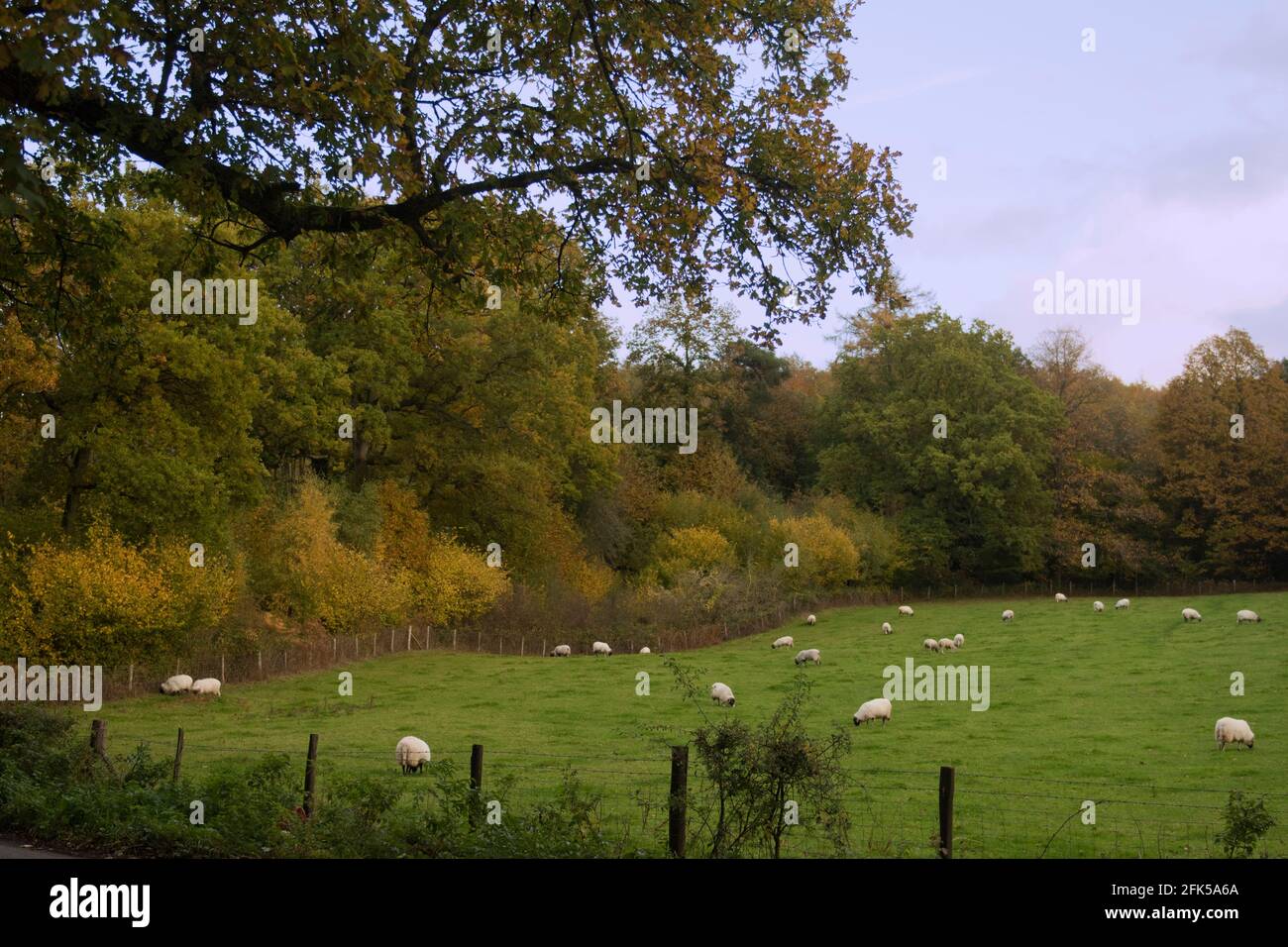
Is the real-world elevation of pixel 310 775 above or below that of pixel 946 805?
below

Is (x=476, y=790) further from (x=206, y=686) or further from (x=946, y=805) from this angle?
(x=206, y=686)

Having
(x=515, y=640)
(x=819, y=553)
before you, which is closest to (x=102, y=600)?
(x=515, y=640)

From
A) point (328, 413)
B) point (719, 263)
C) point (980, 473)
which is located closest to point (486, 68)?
point (719, 263)

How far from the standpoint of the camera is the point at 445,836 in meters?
10.0

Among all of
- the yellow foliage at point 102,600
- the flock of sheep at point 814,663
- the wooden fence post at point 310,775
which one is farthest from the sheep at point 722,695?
the wooden fence post at point 310,775

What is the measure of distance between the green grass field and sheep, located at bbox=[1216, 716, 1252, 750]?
0.28 meters

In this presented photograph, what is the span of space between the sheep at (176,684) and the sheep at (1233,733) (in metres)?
27.1

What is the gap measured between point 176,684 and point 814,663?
22.6m

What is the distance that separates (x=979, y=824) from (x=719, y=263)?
10.1 meters

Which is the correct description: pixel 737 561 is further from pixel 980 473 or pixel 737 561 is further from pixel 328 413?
pixel 328 413

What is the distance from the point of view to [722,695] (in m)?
34.0

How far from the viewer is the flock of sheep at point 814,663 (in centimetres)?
2202

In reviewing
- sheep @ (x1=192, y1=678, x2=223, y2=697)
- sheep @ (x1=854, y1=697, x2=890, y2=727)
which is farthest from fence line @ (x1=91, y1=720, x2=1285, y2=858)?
sheep @ (x1=192, y1=678, x2=223, y2=697)

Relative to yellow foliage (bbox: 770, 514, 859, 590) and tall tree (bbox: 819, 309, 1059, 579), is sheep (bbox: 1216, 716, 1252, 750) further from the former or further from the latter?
tall tree (bbox: 819, 309, 1059, 579)
